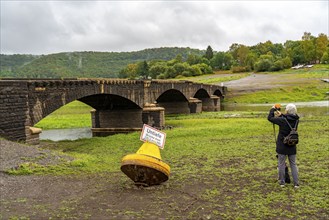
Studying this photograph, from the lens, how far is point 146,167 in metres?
9.98

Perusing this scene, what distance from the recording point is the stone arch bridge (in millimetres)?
16688

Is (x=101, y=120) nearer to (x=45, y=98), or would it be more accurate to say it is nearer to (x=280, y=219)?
(x=45, y=98)

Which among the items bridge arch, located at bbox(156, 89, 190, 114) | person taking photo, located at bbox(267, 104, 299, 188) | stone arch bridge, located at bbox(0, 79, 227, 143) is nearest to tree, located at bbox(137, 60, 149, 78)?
stone arch bridge, located at bbox(0, 79, 227, 143)

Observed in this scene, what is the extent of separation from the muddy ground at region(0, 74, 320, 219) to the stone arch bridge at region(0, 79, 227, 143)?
4460 millimetres

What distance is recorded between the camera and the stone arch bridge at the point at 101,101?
1669 cm

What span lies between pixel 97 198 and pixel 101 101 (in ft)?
73.4

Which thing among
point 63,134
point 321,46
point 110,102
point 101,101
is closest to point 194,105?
point 110,102

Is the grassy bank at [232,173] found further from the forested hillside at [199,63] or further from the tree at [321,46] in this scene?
the tree at [321,46]

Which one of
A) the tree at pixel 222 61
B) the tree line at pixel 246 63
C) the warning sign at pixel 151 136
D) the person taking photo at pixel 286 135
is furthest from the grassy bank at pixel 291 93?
the tree at pixel 222 61

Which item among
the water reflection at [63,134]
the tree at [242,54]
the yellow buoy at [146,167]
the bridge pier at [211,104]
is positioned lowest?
the water reflection at [63,134]

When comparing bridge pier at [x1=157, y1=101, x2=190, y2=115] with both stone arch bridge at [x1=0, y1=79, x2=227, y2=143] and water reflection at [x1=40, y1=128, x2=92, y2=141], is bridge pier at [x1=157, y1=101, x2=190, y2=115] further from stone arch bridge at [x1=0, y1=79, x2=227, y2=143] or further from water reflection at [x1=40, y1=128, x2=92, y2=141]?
water reflection at [x1=40, y1=128, x2=92, y2=141]

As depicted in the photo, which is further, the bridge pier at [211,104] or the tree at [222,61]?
the tree at [222,61]

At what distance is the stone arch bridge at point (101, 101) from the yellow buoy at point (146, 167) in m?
8.22

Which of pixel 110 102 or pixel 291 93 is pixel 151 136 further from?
pixel 291 93
